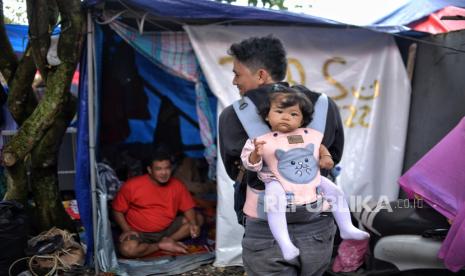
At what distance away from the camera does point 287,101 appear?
5.87ft

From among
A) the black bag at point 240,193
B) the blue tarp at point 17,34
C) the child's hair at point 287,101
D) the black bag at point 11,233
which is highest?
the blue tarp at point 17,34

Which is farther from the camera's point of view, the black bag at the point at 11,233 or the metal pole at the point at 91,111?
the metal pole at the point at 91,111

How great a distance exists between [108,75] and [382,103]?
307 cm

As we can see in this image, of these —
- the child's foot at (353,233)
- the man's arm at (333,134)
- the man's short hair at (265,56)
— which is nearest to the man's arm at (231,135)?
the man's short hair at (265,56)

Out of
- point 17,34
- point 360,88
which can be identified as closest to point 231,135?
point 360,88

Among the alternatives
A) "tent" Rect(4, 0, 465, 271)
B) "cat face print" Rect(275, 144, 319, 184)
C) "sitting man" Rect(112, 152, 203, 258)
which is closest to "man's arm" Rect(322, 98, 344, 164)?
"cat face print" Rect(275, 144, 319, 184)

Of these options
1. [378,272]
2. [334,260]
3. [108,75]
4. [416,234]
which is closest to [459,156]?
[416,234]

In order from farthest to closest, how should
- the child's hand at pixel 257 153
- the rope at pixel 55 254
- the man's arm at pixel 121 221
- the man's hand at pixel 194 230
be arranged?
the man's hand at pixel 194 230 → the man's arm at pixel 121 221 → the rope at pixel 55 254 → the child's hand at pixel 257 153

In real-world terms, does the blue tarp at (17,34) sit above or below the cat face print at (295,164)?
above

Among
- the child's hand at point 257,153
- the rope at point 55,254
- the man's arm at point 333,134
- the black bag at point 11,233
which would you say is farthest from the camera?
the rope at point 55,254

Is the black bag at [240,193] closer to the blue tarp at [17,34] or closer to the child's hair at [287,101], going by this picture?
the child's hair at [287,101]

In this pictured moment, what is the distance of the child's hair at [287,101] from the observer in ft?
5.90

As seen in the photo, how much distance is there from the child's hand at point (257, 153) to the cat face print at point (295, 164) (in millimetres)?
101

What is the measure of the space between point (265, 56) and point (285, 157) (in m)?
0.53
